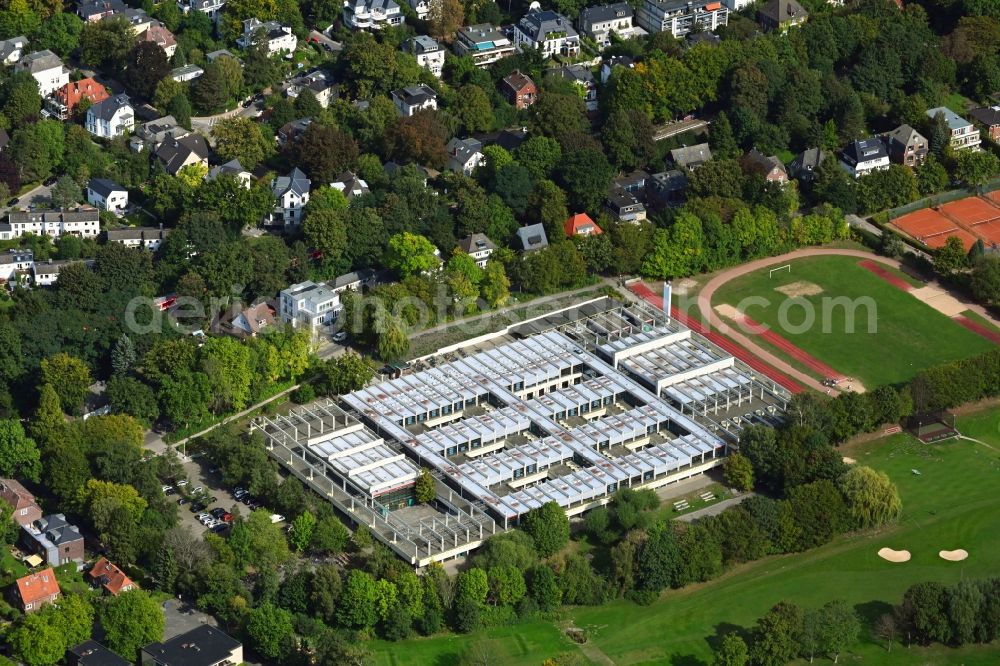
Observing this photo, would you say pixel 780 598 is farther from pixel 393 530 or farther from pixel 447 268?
pixel 447 268

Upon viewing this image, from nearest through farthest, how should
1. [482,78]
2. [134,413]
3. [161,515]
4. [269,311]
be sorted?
[161,515] < [134,413] < [269,311] < [482,78]

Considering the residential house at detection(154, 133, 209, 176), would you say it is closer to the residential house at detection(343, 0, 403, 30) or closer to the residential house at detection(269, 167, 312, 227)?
the residential house at detection(269, 167, 312, 227)

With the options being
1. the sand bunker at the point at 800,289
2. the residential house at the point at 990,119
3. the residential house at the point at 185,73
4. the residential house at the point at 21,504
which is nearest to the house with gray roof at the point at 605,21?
the residential house at the point at 990,119

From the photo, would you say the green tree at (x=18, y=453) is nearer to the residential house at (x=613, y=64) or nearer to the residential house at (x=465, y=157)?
the residential house at (x=465, y=157)

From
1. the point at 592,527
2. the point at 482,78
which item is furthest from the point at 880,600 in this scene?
the point at 482,78

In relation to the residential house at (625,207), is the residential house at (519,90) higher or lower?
higher

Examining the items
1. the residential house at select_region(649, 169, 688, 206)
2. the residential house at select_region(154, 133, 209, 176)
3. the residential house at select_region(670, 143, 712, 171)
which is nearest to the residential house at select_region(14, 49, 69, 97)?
the residential house at select_region(154, 133, 209, 176)

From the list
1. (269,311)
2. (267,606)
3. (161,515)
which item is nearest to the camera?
(267,606)
